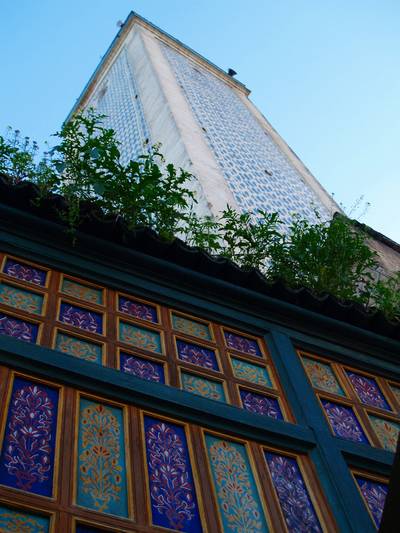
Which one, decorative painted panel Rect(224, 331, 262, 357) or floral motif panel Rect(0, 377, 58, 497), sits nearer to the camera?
floral motif panel Rect(0, 377, 58, 497)

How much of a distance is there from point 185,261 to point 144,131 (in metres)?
7.03

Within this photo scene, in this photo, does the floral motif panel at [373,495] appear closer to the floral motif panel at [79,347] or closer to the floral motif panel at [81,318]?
the floral motif panel at [79,347]

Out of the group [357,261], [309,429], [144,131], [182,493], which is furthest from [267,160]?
[182,493]

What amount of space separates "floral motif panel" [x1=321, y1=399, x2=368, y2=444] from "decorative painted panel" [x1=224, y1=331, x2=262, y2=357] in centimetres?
48

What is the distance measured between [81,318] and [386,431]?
1732 mm

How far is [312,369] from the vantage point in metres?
4.23

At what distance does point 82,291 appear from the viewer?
395 centimetres

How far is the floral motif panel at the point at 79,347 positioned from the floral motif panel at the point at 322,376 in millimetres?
1284

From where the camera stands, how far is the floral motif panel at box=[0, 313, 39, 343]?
3342 mm

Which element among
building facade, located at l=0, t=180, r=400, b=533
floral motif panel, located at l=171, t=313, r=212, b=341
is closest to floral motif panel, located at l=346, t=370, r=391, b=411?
building facade, located at l=0, t=180, r=400, b=533

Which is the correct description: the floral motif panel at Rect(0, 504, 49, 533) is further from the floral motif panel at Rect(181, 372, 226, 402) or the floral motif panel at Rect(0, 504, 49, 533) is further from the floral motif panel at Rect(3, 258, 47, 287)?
the floral motif panel at Rect(3, 258, 47, 287)

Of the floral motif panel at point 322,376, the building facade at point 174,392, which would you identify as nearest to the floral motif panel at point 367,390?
the building facade at point 174,392

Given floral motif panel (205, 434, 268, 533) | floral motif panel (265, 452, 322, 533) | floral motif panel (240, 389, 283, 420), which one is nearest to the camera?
floral motif panel (205, 434, 268, 533)

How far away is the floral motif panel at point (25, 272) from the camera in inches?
149
